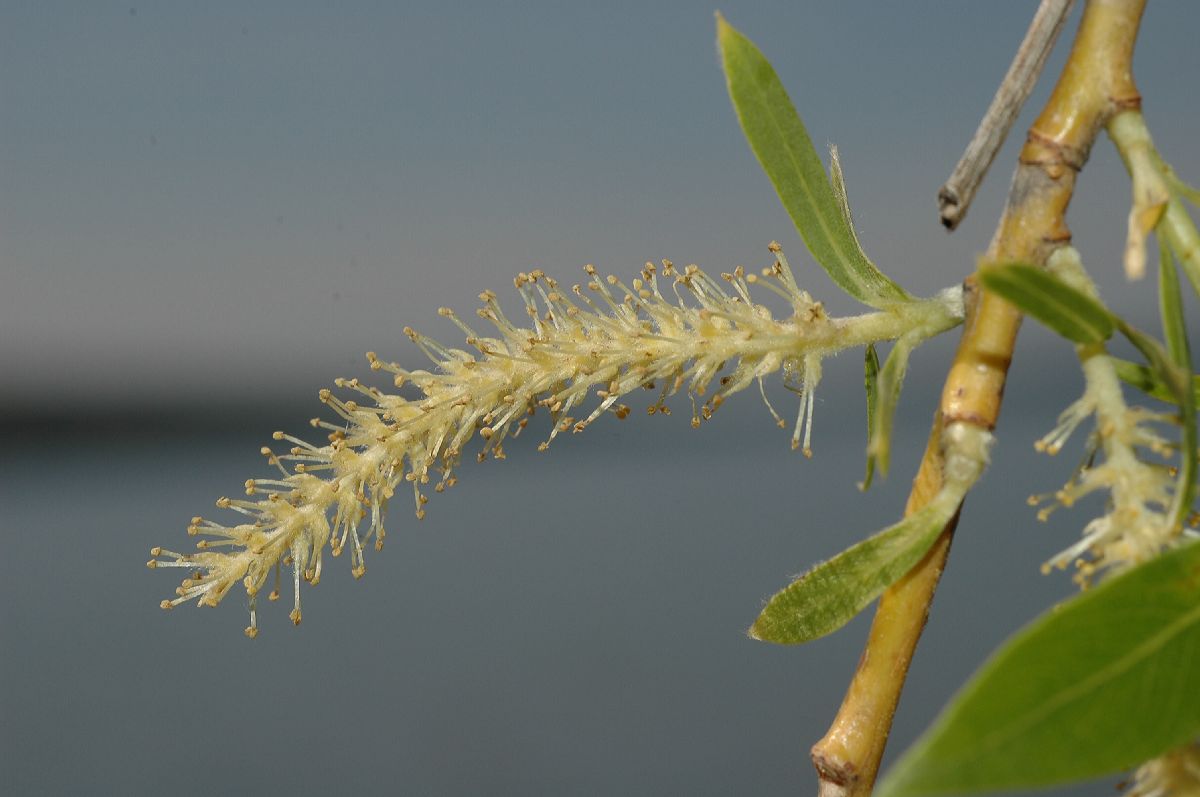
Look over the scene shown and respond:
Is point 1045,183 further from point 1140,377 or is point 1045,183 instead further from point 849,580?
point 849,580

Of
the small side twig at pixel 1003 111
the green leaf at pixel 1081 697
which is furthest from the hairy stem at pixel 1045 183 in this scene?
the green leaf at pixel 1081 697

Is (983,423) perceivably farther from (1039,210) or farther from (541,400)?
(541,400)

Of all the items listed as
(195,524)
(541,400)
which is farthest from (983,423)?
(195,524)

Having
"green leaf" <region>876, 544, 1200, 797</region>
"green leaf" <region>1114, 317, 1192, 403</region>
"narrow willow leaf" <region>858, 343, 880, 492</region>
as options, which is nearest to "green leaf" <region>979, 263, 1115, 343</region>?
"green leaf" <region>1114, 317, 1192, 403</region>

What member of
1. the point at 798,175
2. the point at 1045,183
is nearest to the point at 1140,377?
the point at 1045,183

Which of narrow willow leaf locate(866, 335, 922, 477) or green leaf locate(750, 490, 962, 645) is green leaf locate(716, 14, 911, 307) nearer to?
narrow willow leaf locate(866, 335, 922, 477)
